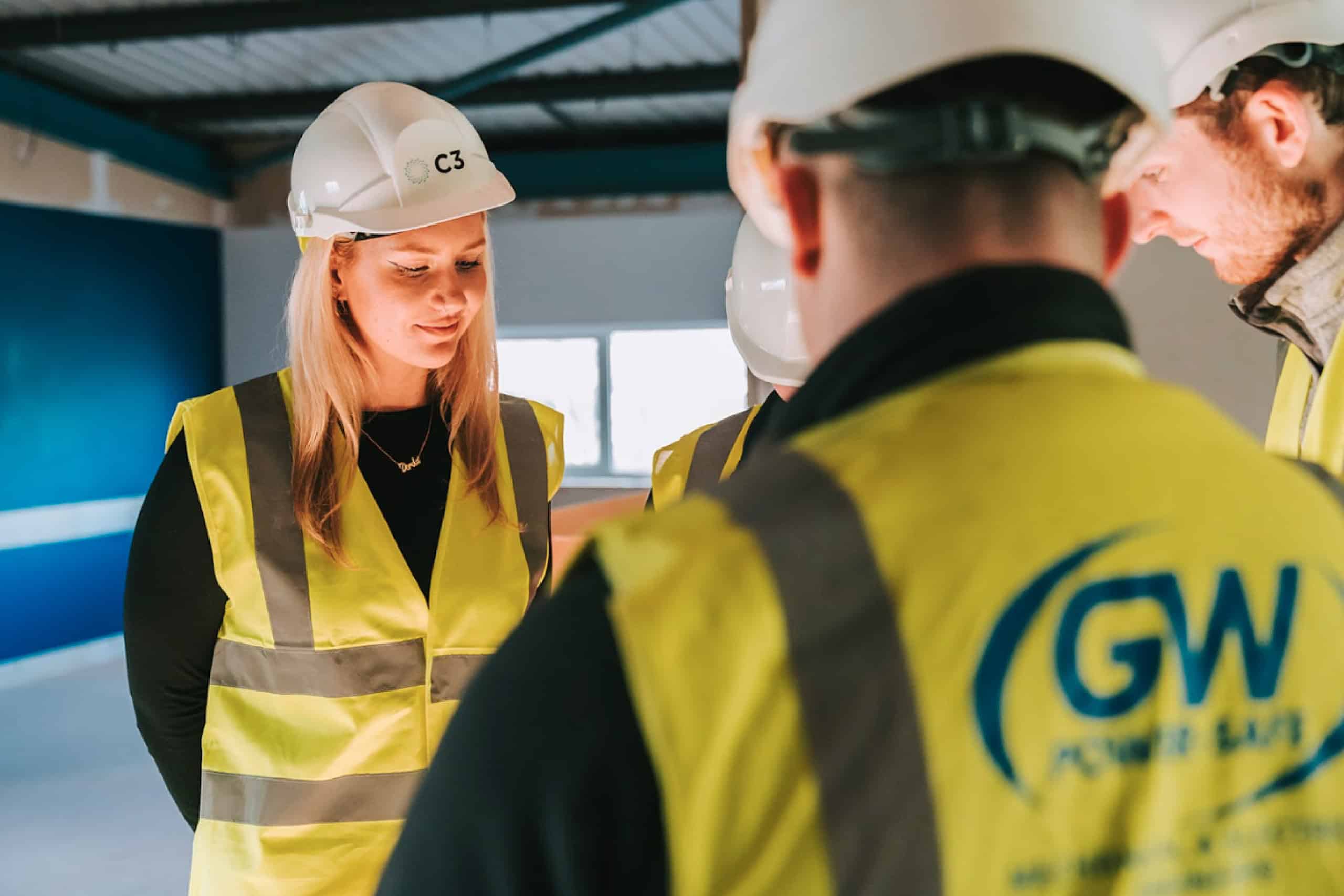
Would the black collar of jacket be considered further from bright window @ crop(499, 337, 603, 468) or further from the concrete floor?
bright window @ crop(499, 337, 603, 468)

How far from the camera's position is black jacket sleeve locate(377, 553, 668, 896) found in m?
0.53

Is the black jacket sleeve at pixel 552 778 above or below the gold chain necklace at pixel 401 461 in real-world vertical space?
below

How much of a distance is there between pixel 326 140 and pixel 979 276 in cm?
155

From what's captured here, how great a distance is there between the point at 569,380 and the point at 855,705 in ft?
30.0

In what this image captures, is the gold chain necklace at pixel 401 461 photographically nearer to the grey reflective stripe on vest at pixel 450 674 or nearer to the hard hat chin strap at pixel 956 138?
the grey reflective stripe on vest at pixel 450 674

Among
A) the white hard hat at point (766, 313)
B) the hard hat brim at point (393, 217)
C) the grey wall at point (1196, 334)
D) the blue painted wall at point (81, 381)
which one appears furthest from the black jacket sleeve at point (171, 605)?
the blue painted wall at point (81, 381)

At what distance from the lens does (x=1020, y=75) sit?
64cm

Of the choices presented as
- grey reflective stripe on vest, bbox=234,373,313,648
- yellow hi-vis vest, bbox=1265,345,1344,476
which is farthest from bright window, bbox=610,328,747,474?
yellow hi-vis vest, bbox=1265,345,1344,476

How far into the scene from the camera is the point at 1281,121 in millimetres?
1322

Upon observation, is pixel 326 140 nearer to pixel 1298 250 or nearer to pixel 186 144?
pixel 1298 250

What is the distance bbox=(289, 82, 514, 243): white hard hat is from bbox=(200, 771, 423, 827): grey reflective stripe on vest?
0.88 metres

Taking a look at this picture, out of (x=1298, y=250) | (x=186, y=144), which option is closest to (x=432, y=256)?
(x=1298, y=250)

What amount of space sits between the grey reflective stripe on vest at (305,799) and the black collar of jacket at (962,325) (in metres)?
1.30

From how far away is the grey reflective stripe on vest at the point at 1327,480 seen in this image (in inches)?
26.4
